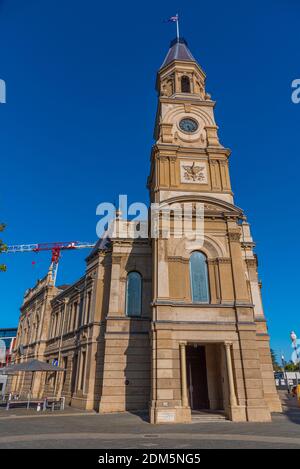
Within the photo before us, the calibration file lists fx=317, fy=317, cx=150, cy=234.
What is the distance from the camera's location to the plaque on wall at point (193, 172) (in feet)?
84.0

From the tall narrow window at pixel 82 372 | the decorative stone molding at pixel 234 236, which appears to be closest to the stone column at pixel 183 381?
the decorative stone molding at pixel 234 236

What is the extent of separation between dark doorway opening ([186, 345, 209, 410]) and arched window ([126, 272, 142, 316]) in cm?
507

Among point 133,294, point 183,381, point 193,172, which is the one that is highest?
point 193,172

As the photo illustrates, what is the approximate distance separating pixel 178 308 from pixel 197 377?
19.7 feet

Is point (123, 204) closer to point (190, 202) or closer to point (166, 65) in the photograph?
point (190, 202)

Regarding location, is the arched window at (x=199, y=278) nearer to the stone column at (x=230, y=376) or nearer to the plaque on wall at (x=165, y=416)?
the stone column at (x=230, y=376)

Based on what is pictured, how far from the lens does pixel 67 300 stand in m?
33.9

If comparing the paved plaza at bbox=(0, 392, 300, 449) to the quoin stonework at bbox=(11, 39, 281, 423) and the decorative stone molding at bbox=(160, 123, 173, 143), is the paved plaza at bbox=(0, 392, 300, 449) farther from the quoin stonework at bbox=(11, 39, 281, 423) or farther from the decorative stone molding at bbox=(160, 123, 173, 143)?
the decorative stone molding at bbox=(160, 123, 173, 143)

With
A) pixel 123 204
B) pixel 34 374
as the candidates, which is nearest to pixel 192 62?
pixel 123 204

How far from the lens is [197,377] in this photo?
70.9ft

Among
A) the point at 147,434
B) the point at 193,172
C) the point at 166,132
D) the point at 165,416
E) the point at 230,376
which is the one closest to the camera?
the point at 147,434

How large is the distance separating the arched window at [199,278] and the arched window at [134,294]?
6178 mm

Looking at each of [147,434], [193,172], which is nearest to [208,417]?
[147,434]

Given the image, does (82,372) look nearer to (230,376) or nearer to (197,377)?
(197,377)
